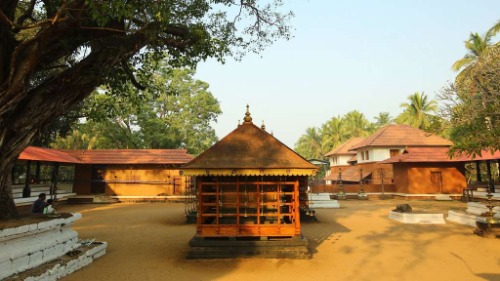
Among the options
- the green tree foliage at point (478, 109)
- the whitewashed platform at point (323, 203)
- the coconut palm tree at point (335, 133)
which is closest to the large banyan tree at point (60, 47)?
the green tree foliage at point (478, 109)

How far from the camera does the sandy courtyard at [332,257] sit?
7.33 meters

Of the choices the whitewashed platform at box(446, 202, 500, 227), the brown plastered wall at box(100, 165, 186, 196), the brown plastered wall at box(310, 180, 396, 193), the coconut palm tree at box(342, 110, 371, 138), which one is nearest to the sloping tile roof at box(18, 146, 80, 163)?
the brown plastered wall at box(100, 165, 186, 196)

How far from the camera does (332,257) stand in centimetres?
888

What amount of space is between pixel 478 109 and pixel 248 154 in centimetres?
950

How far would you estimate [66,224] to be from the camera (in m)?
8.10

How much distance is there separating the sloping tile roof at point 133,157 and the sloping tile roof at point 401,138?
18.8 meters

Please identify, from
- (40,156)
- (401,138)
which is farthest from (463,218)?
(40,156)

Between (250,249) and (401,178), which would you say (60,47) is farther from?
(401,178)

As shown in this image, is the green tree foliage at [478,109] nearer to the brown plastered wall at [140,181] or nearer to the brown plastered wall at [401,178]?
the brown plastered wall at [401,178]

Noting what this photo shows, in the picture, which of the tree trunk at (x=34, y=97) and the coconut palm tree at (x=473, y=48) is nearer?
the tree trunk at (x=34, y=97)

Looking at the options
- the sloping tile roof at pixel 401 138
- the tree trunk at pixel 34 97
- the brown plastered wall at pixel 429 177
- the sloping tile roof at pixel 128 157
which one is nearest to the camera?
the tree trunk at pixel 34 97

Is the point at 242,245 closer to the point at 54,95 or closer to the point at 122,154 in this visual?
the point at 54,95

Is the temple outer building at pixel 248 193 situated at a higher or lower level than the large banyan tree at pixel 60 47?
lower

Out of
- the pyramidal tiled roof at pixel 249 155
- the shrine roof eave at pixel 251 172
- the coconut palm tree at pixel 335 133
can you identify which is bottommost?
the shrine roof eave at pixel 251 172
